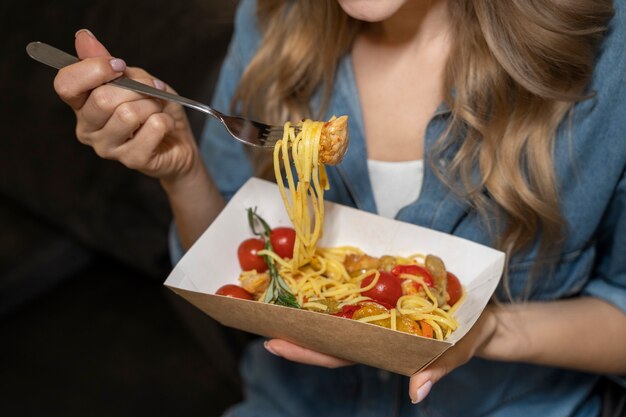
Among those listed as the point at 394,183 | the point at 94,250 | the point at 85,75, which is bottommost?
the point at 94,250

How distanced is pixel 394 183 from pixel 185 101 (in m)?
0.44

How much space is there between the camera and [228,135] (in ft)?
5.09

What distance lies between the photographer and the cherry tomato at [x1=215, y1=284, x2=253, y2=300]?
1143 mm

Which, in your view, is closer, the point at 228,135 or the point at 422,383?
the point at 422,383

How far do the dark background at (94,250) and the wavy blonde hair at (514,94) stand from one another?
2.37ft

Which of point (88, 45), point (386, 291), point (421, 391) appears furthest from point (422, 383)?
point (88, 45)

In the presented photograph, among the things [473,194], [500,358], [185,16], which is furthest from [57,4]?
[500,358]

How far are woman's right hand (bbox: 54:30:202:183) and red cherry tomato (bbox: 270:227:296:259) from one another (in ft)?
0.69

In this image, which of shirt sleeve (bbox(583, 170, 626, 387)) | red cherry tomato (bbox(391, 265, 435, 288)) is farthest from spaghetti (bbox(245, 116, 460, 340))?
shirt sleeve (bbox(583, 170, 626, 387))

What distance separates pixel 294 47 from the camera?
1.42 m

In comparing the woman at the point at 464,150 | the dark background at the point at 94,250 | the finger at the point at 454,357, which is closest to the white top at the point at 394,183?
the woman at the point at 464,150

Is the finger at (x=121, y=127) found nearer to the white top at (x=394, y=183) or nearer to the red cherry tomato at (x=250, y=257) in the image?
the red cherry tomato at (x=250, y=257)

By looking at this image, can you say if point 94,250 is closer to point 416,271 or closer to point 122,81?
point 122,81

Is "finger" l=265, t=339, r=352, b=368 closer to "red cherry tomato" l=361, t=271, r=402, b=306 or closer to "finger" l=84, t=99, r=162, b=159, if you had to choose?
"red cherry tomato" l=361, t=271, r=402, b=306
